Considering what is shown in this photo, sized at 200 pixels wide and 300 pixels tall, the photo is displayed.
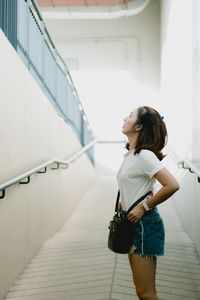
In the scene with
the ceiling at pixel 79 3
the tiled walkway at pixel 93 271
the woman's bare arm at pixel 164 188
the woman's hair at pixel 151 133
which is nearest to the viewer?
the woman's bare arm at pixel 164 188

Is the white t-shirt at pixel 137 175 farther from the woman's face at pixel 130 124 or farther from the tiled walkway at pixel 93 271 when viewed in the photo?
the tiled walkway at pixel 93 271

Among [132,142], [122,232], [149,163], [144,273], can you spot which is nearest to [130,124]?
[132,142]

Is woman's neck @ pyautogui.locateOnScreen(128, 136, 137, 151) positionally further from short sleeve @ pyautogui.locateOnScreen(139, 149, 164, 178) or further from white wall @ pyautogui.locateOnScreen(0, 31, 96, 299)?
white wall @ pyautogui.locateOnScreen(0, 31, 96, 299)

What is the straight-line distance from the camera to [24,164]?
9.42 ft

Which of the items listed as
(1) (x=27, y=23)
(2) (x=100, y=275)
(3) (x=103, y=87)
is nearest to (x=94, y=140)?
(3) (x=103, y=87)

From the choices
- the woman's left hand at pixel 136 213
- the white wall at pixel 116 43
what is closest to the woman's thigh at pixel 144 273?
the woman's left hand at pixel 136 213

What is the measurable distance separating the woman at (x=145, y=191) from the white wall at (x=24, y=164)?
3.57ft

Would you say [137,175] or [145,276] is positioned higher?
[137,175]

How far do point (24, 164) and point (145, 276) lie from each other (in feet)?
5.33

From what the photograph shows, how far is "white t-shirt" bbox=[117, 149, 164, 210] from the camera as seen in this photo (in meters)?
1.55

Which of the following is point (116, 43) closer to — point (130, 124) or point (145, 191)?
point (130, 124)

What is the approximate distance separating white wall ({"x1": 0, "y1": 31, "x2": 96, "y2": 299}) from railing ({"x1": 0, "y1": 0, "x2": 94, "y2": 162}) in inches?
9.1

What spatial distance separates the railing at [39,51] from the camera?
2879 millimetres

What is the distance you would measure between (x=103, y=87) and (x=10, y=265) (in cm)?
683
